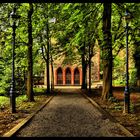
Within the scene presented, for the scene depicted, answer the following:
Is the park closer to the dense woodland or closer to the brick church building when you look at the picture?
the dense woodland

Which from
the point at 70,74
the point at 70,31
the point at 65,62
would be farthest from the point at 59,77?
the point at 70,31

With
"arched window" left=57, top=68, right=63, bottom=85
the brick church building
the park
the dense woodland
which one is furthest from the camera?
"arched window" left=57, top=68, right=63, bottom=85

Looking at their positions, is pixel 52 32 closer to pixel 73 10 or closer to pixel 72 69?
pixel 73 10

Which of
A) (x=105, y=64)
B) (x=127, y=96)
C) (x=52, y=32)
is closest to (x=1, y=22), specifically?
(x=105, y=64)

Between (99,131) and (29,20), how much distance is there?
13.3 metres

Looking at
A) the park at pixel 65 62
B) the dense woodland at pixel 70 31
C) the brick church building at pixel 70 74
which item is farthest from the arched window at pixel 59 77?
the dense woodland at pixel 70 31

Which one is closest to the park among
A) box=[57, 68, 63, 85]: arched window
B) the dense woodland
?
the dense woodland

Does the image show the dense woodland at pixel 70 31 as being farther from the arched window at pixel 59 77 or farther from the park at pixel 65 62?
the arched window at pixel 59 77

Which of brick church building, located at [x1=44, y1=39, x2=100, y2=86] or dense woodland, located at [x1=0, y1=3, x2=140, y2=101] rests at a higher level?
dense woodland, located at [x1=0, y1=3, x2=140, y2=101]

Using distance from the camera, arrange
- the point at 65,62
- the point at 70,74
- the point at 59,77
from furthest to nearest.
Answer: the point at 70,74 < the point at 59,77 < the point at 65,62

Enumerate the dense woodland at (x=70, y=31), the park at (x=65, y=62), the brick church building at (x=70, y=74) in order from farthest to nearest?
1. the brick church building at (x=70, y=74)
2. the dense woodland at (x=70, y=31)
3. the park at (x=65, y=62)

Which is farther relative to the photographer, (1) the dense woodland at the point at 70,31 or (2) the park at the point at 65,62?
(1) the dense woodland at the point at 70,31

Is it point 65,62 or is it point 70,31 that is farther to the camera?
point 65,62

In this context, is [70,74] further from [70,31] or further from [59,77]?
[70,31]
